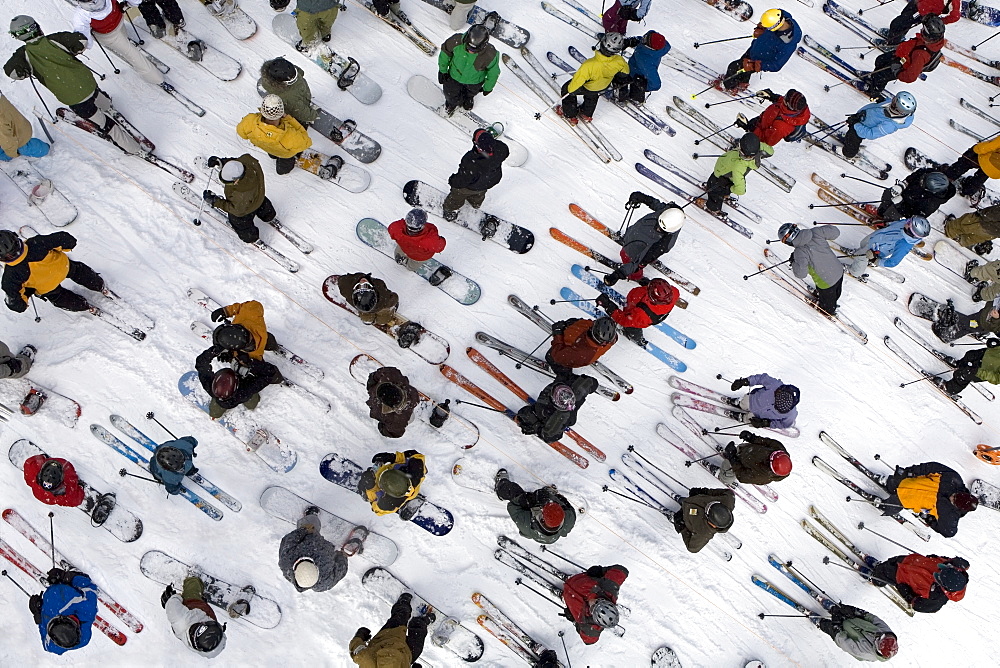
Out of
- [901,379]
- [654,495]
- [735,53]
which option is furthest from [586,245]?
[901,379]

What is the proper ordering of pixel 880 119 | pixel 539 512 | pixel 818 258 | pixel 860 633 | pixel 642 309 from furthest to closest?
pixel 880 119, pixel 818 258, pixel 642 309, pixel 860 633, pixel 539 512

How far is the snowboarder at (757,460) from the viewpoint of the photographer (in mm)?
6980

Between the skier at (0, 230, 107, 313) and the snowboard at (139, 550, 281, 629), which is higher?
the skier at (0, 230, 107, 313)

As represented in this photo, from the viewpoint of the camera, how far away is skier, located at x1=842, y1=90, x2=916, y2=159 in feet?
27.2

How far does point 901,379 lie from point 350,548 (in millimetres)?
8289

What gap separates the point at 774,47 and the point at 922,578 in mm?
7625

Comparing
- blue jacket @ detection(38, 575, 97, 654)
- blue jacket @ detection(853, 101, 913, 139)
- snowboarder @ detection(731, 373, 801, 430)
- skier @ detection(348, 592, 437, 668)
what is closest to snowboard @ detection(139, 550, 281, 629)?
blue jacket @ detection(38, 575, 97, 654)

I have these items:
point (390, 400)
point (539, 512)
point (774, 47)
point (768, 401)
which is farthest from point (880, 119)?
point (390, 400)

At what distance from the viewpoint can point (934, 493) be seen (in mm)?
7676

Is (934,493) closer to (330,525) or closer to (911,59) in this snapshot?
(911,59)

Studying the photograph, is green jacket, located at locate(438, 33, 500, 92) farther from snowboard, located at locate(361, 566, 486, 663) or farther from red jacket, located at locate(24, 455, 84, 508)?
red jacket, located at locate(24, 455, 84, 508)

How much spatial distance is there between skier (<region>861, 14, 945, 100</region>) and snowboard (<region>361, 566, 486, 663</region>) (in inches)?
418

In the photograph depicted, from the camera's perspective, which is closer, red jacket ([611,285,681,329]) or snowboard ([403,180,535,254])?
red jacket ([611,285,681,329])

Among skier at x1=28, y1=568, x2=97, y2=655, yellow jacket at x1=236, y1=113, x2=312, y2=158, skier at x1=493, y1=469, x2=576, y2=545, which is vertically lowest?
skier at x1=28, y1=568, x2=97, y2=655
